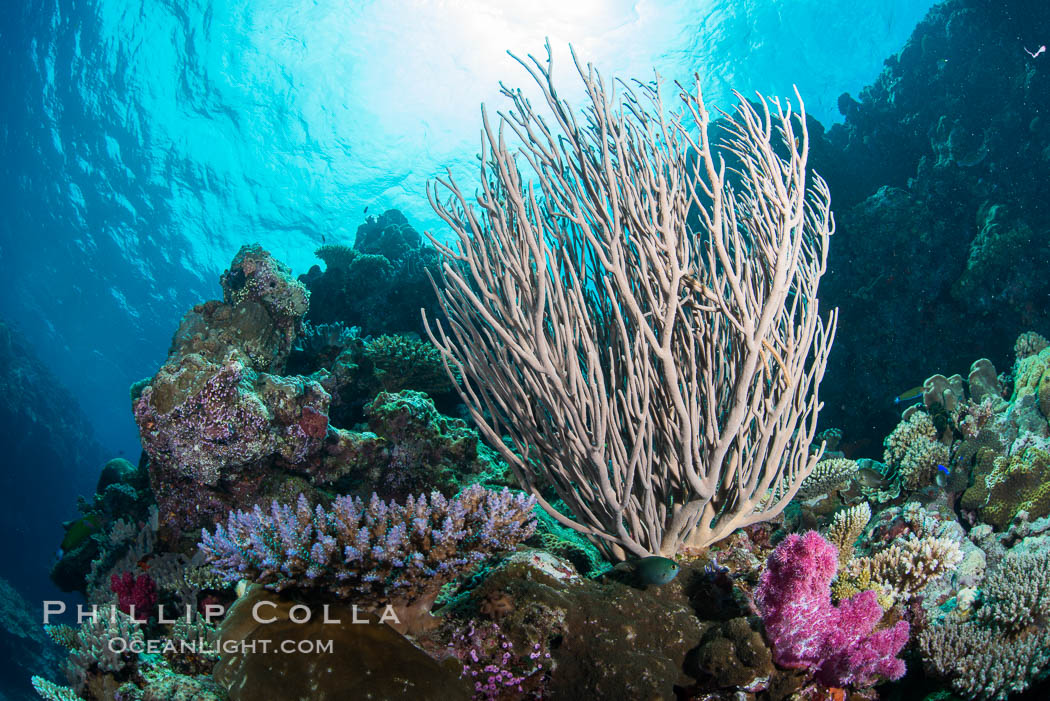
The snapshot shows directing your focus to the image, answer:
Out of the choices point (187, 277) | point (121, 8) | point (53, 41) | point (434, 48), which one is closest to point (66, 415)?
point (187, 277)

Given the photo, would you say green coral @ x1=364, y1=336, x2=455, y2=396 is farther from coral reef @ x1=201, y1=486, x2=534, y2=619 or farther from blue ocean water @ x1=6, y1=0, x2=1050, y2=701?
coral reef @ x1=201, y1=486, x2=534, y2=619

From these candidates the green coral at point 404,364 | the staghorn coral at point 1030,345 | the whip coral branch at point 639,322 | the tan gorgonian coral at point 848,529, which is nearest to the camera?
the whip coral branch at point 639,322

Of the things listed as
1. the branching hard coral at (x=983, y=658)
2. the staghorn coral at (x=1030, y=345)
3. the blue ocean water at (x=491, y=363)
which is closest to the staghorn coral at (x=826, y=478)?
the blue ocean water at (x=491, y=363)

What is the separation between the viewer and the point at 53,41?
728 inches

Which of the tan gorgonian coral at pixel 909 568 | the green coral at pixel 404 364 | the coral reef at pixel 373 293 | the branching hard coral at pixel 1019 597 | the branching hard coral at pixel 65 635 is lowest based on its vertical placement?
the branching hard coral at pixel 1019 597

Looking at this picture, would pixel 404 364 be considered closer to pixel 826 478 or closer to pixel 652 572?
pixel 652 572

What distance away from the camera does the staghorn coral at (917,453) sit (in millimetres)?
5074

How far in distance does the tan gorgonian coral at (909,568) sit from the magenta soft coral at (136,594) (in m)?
5.36

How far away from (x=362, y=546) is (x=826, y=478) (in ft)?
17.7

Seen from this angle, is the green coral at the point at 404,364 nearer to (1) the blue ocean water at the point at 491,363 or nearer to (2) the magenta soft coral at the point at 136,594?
(1) the blue ocean water at the point at 491,363

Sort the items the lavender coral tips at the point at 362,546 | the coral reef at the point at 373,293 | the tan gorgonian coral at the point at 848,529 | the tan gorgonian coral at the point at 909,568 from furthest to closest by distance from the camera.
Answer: the coral reef at the point at 373,293
the tan gorgonian coral at the point at 848,529
the tan gorgonian coral at the point at 909,568
the lavender coral tips at the point at 362,546

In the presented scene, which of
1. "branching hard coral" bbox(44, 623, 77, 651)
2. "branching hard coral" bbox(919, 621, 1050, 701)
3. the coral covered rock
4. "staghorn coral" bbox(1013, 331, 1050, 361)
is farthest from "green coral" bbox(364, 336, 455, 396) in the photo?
"staghorn coral" bbox(1013, 331, 1050, 361)

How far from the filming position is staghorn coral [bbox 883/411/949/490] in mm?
5074

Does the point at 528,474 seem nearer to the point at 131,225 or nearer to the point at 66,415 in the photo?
the point at 131,225
